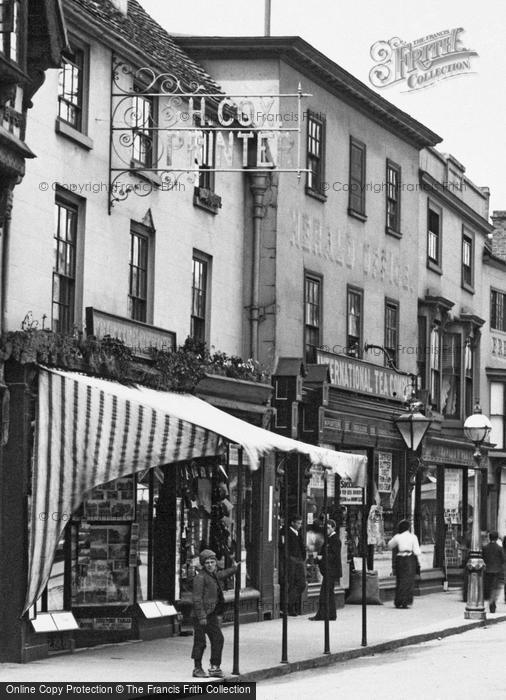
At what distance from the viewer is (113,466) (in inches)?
749

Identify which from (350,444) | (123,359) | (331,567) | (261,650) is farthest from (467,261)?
(261,650)

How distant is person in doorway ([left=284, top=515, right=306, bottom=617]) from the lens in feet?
89.1

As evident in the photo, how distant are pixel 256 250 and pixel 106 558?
8.20 metres

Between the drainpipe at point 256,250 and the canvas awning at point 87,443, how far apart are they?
8.58m

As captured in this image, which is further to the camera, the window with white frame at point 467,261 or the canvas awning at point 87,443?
the window with white frame at point 467,261

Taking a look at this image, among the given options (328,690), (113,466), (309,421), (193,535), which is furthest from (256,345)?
(328,690)

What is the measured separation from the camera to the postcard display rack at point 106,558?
68.7 ft

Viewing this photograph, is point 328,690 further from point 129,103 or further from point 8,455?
point 129,103

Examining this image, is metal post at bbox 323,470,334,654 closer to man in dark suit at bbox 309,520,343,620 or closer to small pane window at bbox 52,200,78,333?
man in dark suit at bbox 309,520,343,620

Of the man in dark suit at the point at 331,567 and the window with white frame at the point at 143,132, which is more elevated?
the window with white frame at the point at 143,132

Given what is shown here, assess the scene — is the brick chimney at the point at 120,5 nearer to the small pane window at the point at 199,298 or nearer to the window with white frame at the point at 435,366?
the small pane window at the point at 199,298

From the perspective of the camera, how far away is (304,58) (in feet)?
96.3

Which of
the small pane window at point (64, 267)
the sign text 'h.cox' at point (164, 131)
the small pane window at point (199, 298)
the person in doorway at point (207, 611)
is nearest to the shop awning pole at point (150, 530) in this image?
the small pane window at point (64, 267)

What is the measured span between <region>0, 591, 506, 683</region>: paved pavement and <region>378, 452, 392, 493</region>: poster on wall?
406 cm
